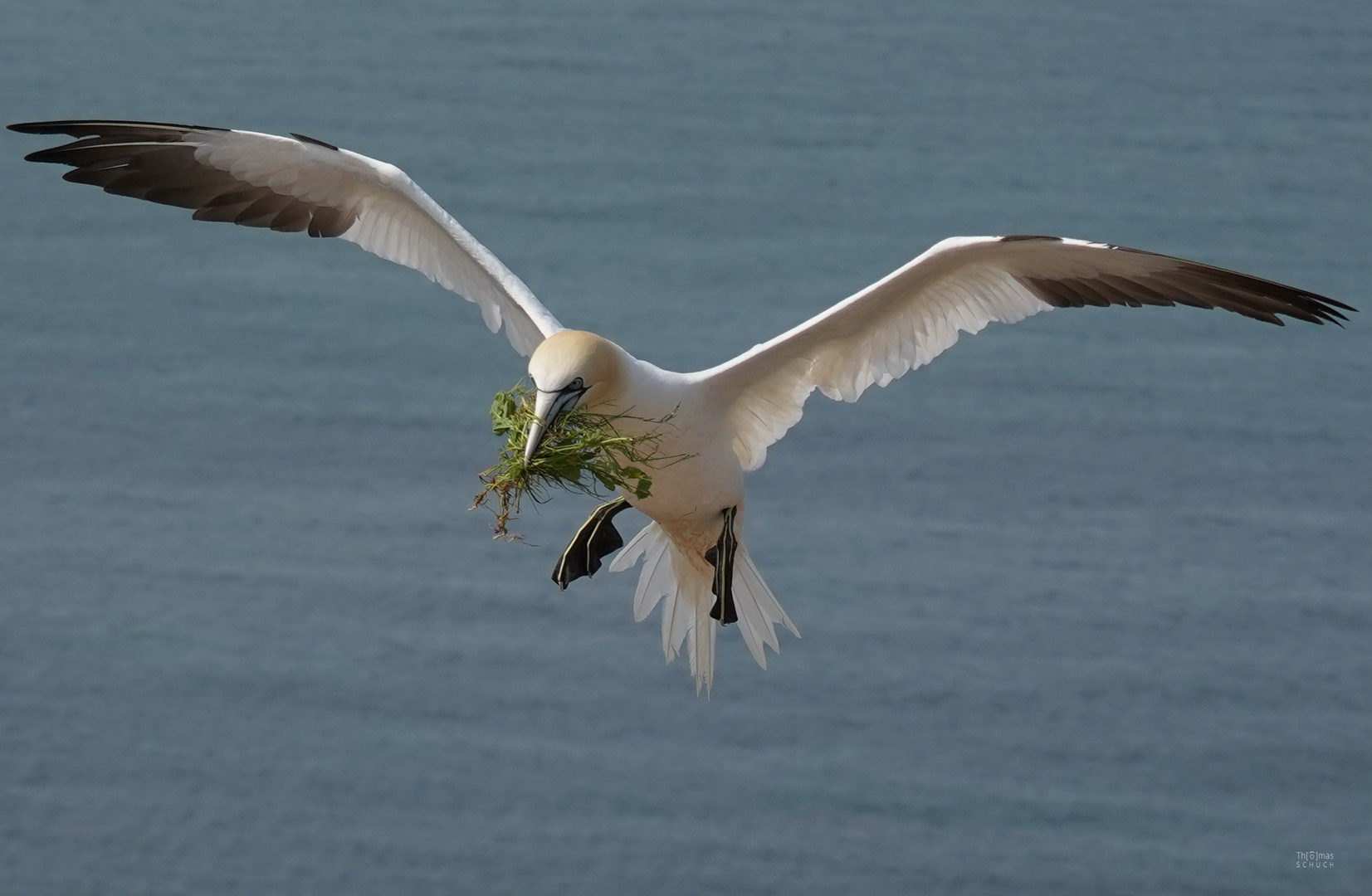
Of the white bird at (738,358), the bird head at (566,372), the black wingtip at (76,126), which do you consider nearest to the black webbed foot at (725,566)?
the white bird at (738,358)

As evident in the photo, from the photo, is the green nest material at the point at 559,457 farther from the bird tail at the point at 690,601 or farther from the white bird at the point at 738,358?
the bird tail at the point at 690,601

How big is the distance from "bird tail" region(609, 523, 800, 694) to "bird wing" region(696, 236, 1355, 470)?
0.36m

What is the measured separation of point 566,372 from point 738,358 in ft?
2.61

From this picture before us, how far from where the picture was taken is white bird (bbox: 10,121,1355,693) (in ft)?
14.3

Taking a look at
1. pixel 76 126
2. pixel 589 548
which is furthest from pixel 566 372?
pixel 76 126

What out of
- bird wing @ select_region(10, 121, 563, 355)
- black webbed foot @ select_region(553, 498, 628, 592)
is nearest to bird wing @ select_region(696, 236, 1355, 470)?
black webbed foot @ select_region(553, 498, 628, 592)

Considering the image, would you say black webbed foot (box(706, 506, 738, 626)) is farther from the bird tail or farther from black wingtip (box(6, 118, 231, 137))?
black wingtip (box(6, 118, 231, 137))

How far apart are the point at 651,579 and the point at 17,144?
188 inches

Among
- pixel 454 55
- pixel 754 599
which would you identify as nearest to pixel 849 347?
pixel 754 599

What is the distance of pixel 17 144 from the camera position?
886 cm

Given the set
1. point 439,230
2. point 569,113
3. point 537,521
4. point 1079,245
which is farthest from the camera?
point 569,113

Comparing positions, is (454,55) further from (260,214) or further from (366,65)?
(260,214)

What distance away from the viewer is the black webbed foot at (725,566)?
4.64m

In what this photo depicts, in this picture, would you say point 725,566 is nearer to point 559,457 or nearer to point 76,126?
point 559,457
